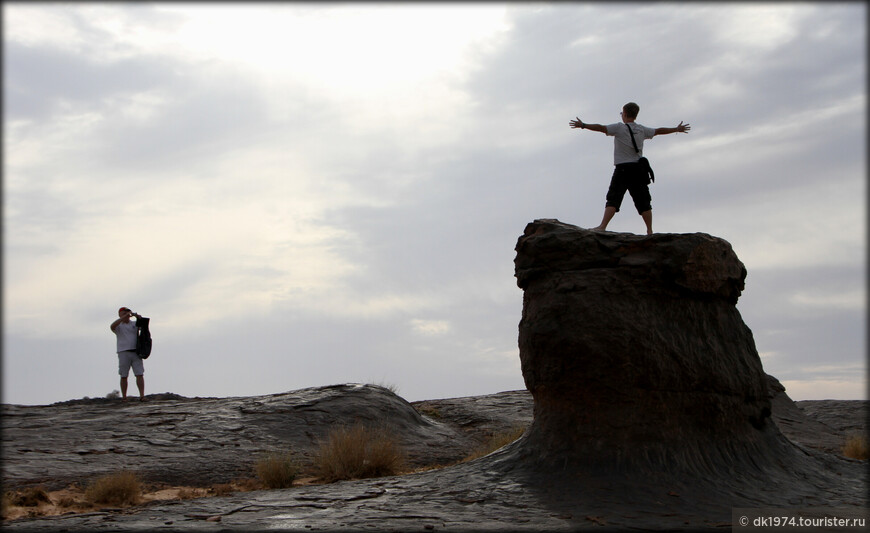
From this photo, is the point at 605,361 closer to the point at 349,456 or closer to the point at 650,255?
the point at 650,255

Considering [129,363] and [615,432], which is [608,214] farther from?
[129,363]

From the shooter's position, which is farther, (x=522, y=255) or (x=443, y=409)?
(x=443, y=409)

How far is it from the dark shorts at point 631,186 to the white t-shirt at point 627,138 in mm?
81

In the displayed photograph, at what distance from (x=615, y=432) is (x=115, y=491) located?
18.8ft

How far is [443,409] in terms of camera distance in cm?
1603

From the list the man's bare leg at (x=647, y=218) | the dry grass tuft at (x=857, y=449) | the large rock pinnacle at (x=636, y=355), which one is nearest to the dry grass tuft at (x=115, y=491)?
the large rock pinnacle at (x=636, y=355)

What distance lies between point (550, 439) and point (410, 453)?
4.43 metres

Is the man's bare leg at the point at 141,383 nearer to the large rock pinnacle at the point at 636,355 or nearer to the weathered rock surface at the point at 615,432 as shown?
the weathered rock surface at the point at 615,432

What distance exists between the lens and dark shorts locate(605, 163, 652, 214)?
8.59 meters

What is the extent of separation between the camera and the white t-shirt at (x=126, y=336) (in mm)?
13594

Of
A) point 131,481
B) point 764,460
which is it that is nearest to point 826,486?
point 764,460

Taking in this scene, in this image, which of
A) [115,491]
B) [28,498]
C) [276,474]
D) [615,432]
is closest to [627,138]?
[615,432]

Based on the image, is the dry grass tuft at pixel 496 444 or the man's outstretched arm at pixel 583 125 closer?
the man's outstretched arm at pixel 583 125

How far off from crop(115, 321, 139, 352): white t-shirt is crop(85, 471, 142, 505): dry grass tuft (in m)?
5.08
